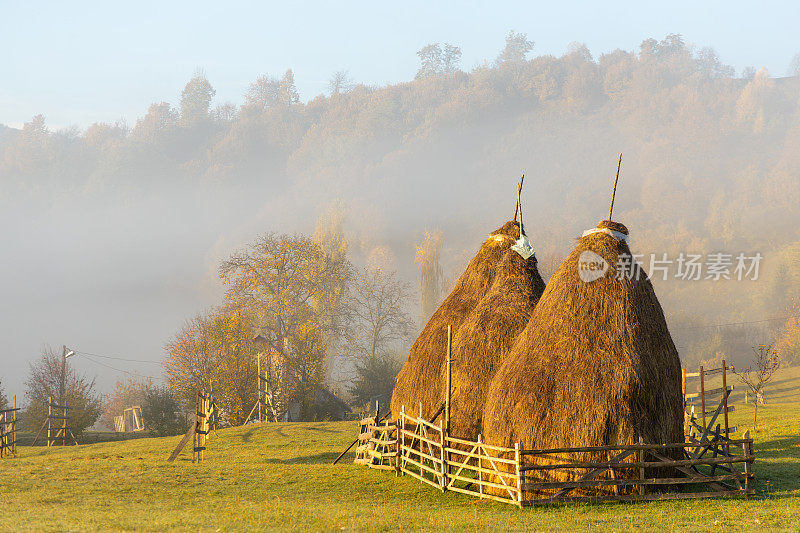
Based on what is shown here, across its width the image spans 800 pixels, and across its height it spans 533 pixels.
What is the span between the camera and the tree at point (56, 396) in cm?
4525

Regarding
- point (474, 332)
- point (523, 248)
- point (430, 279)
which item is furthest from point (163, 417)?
point (430, 279)

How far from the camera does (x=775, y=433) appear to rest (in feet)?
98.7

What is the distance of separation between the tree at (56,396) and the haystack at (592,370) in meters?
35.5

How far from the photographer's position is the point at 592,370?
1673cm

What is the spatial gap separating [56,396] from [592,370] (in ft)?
156

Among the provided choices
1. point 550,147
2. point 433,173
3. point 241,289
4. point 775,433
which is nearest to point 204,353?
point 241,289

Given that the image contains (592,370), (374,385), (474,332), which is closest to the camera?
(592,370)

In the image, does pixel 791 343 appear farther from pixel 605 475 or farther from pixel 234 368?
pixel 605 475

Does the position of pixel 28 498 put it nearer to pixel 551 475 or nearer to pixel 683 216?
pixel 551 475

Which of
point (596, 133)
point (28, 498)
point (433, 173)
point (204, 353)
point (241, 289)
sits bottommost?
point (28, 498)

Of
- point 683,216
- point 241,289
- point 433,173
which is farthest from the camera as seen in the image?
point 433,173

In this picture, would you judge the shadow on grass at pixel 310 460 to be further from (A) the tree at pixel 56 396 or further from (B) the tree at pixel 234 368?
(A) the tree at pixel 56 396

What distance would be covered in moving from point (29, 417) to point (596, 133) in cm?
16994

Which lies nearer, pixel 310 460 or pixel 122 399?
pixel 310 460
